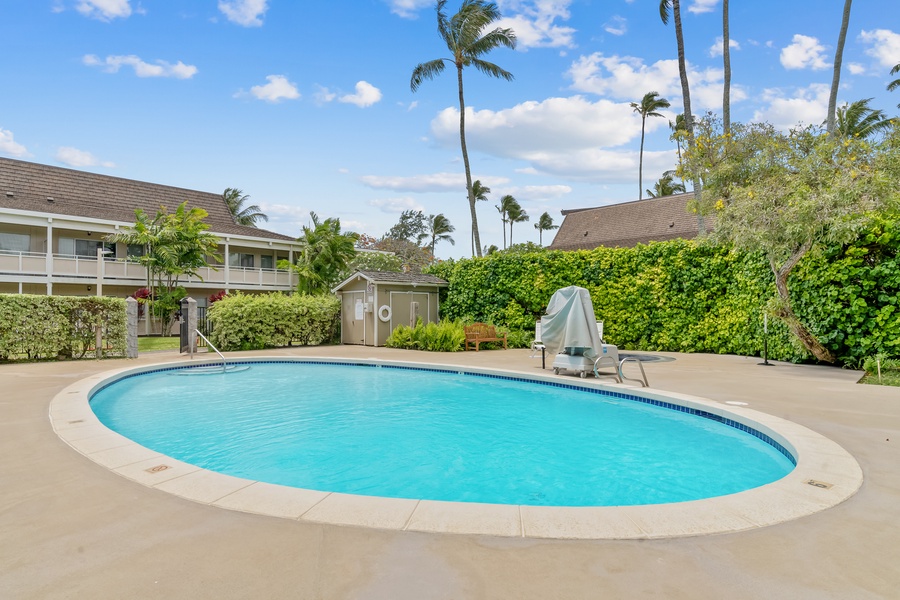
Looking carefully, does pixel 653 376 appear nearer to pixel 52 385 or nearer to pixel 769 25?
pixel 52 385

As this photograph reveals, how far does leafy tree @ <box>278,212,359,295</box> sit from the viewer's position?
957 inches

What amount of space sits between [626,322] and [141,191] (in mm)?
24483

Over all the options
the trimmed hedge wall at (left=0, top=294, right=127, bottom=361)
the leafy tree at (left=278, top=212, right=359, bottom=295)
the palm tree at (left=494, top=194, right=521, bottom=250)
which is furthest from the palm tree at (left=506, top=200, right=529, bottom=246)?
the trimmed hedge wall at (left=0, top=294, right=127, bottom=361)

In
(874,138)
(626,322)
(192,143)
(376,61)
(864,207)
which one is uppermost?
(376,61)

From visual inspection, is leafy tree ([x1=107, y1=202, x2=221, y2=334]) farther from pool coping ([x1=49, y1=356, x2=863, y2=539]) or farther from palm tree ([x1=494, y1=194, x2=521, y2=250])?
palm tree ([x1=494, y1=194, x2=521, y2=250])

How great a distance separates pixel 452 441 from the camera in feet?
22.0

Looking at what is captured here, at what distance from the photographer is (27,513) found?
3.34m

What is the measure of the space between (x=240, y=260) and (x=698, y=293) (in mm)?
22319

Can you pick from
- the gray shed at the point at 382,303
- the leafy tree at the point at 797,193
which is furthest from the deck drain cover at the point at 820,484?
the gray shed at the point at 382,303

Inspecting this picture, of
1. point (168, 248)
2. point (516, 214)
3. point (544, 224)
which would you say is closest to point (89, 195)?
point (168, 248)

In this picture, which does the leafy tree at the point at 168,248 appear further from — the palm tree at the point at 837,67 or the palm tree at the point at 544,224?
the palm tree at the point at 544,224

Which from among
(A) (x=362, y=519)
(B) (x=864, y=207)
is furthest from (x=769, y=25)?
(A) (x=362, y=519)

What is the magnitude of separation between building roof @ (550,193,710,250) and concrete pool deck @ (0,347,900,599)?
76.9ft

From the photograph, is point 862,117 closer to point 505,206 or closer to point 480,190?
point 480,190
